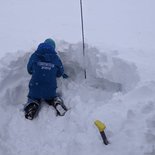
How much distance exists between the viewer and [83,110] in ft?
15.9

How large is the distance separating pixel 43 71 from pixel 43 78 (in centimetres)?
12

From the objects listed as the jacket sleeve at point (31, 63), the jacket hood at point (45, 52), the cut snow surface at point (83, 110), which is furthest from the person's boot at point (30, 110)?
the jacket hood at point (45, 52)

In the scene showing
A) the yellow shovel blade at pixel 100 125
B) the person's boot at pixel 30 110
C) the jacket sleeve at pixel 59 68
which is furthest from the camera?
the jacket sleeve at pixel 59 68

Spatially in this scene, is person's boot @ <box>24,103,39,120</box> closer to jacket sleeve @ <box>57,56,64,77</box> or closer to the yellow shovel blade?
jacket sleeve @ <box>57,56,64,77</box>

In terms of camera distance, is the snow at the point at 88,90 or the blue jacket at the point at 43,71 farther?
the blue jacket at the point at 43,71

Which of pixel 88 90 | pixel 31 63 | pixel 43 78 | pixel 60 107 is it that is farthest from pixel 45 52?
pixel 88 90

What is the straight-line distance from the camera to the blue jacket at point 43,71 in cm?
500

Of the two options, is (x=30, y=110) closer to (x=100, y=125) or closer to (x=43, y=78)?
(x=43, y=78)

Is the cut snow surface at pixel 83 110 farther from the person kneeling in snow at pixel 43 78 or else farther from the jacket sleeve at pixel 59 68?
the jacket sleeve at pixel 59 68

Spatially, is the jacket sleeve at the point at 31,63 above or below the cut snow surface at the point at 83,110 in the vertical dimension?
above

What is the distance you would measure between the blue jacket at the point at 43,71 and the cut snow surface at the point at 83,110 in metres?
0.33

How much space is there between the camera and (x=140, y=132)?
12.8 feet

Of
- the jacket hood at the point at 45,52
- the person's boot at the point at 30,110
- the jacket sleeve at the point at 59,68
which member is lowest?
the person's boot at the point at 30,110

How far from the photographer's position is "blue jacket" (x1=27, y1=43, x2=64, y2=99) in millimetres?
4996
